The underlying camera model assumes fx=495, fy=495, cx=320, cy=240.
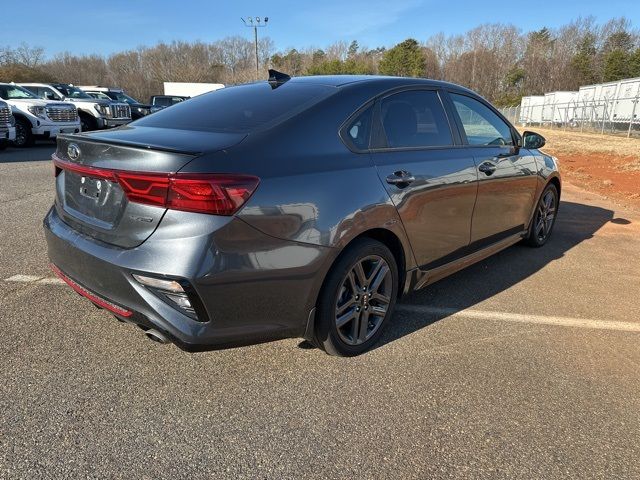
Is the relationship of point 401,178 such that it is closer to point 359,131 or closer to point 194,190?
point 359,131

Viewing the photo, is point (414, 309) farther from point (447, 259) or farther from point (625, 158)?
point (625, 158)

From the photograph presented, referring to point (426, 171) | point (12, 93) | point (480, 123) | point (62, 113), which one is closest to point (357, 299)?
point (426, 171)

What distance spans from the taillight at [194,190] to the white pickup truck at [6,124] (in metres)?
13.7

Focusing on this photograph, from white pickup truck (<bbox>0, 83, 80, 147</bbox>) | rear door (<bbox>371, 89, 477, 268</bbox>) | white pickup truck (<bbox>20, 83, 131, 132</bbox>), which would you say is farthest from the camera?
white pickup truck (<bbox>20, 83, 131, 132</bbox>)

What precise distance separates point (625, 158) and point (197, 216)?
57.4 ft

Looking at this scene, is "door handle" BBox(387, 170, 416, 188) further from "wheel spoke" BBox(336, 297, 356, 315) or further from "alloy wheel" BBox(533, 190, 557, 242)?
"alloy wheel" BBox(533, 190, 557, 242)

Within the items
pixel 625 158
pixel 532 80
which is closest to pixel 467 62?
pixel 532 80

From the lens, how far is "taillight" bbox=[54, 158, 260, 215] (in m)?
2.28

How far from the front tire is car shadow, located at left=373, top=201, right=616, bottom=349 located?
22cm

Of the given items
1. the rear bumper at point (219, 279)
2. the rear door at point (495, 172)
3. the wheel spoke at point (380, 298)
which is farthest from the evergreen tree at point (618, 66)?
the rear bumper at point (219, 279)

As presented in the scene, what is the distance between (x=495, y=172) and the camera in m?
4.17

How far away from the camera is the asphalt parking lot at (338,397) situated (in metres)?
2.23

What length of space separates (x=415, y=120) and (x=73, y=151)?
2222mm

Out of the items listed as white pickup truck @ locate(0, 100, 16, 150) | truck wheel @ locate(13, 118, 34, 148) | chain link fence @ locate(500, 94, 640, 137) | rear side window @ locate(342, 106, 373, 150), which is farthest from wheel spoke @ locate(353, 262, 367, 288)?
chain link fence @ locate(500, 94, 640, 137)
